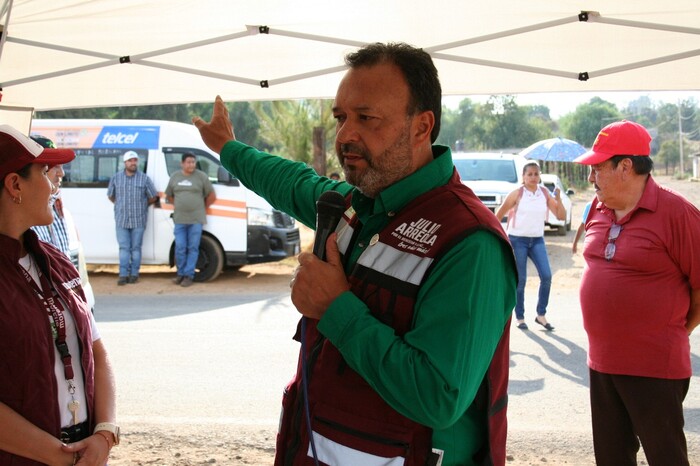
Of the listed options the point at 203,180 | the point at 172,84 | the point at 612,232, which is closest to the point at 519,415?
the point at 612,232

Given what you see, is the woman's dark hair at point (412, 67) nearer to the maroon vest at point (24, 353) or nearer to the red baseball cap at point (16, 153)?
the red baseball cap at point (16, 153)

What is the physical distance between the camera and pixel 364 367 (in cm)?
170

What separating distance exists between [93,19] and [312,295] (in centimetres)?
288

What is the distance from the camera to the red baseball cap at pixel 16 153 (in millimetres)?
2486

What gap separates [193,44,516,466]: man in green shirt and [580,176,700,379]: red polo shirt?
1.83 meters

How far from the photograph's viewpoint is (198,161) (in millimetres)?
12383

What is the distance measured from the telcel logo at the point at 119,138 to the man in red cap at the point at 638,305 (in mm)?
10246

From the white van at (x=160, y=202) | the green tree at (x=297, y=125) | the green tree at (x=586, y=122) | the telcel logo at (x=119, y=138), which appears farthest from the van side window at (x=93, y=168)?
the green tree at (x=586, y=122)

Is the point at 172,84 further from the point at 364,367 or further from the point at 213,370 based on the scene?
the point at 364,367

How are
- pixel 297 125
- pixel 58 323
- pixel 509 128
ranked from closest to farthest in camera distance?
pixel 58 323, pixel 297 125, pixel 509 128

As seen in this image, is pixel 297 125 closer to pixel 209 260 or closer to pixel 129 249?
pixel 209 260

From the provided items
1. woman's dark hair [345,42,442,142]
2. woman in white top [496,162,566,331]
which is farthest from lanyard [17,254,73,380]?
woman in white top [496,162,566,331]

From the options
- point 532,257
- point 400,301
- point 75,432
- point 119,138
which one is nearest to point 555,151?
point 532,257

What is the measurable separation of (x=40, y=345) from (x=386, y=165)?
132 cm
